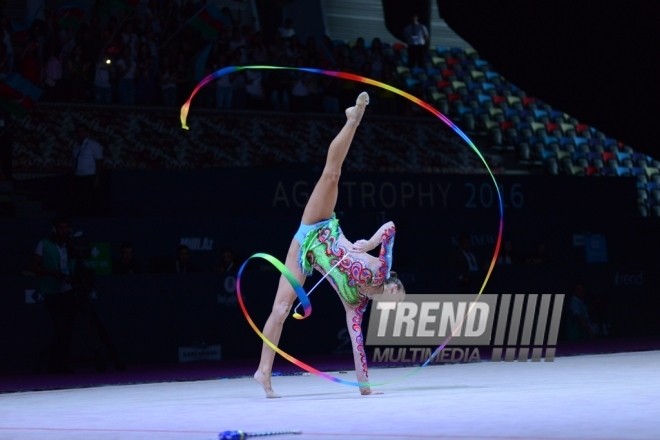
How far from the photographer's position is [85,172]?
47.7 ft

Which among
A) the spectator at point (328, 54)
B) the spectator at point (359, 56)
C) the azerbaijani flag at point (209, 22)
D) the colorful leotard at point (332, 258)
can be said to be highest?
the azerbaijani flag at point (209, 22)

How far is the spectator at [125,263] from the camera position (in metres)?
13.3

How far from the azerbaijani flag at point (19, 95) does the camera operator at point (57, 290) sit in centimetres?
339

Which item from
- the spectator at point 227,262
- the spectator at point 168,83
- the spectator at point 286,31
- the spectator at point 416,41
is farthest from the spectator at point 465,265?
the spectator at point 416,41

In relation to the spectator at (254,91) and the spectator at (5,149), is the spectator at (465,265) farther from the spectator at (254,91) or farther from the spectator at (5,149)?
the spectator at (5,149)

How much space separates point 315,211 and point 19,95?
315 inches

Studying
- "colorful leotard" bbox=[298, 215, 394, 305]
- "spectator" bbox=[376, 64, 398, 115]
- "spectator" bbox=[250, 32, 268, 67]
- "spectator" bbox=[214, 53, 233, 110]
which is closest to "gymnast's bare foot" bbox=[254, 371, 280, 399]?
"colorful leotard" bbox=[298, 215, 394, 305]

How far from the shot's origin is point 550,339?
14.8 metres

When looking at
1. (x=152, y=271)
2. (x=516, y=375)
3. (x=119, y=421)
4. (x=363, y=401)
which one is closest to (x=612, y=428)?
(x=363, y=401)

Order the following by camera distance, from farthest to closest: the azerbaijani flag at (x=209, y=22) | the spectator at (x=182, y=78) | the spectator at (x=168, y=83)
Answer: the azerbaijani flag at (x=209, y=22), the spectator at (x=182, y=78), the spectator at (x=168, y=83)

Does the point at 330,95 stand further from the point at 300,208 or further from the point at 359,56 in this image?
the point at 300,208

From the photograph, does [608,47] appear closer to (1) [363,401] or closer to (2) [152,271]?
(2) [152,271]

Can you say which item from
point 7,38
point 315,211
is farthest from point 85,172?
point 315,211

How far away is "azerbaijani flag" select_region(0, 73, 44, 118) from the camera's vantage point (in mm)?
14914
